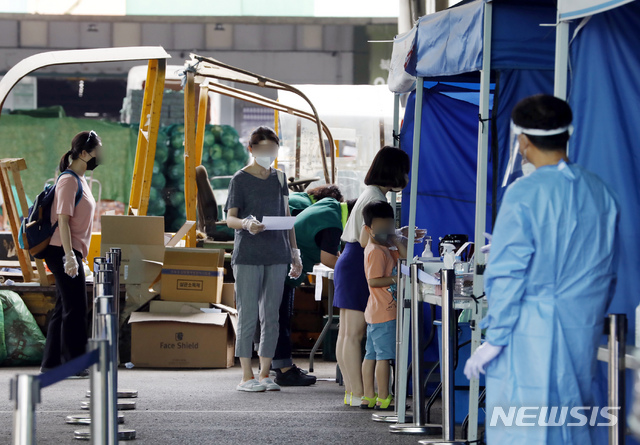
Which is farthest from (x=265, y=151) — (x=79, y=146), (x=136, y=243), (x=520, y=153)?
(x=520, y=153)

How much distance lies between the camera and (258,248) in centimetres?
671

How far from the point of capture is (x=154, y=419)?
5.85 m

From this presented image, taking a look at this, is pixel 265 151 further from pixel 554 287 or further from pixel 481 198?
pixel 554 287

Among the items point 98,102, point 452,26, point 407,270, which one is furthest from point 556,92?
point 98,102

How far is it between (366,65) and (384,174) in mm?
13415

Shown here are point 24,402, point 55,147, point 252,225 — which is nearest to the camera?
point 24,402

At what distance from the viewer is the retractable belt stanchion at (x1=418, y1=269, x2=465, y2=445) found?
4.68 m

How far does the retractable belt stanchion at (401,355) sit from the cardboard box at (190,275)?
304 cm

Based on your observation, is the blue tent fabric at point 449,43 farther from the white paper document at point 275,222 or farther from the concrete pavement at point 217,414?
the concrete pavement at point 217,414

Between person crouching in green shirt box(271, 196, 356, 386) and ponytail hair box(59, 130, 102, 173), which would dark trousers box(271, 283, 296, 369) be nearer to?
person crouching in green shirt box(271, 196, 356, 386)

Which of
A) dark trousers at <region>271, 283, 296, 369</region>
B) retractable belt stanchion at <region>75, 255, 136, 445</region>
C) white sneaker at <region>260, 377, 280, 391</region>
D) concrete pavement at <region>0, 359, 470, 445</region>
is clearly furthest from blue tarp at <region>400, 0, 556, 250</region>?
retractable belt stanchion at <region>75, 255, 136, 445</region>

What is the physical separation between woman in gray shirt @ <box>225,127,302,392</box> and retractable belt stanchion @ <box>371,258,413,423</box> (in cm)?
134

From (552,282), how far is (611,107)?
116cm
